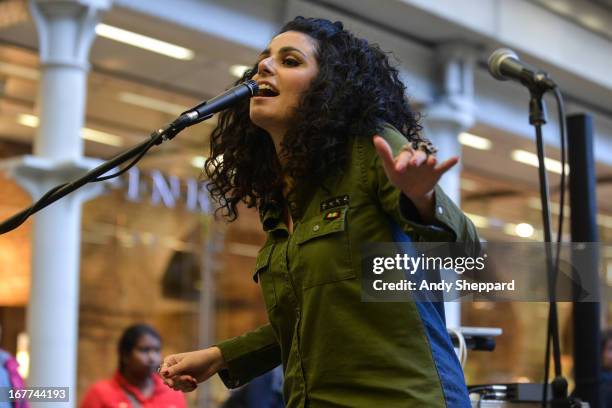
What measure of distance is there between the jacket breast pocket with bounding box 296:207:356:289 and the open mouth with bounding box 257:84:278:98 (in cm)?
35

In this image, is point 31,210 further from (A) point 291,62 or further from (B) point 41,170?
(B) point 41,170

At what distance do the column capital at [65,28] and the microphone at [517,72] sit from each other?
16.4ft

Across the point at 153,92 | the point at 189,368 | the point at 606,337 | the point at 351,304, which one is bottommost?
the point at 189,368

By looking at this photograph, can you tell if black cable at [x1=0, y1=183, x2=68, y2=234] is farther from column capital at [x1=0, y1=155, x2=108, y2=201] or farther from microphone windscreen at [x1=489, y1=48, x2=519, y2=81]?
column capital at [x1=0, y1=155, x2=108, y2=201]

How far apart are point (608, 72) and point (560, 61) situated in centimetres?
126

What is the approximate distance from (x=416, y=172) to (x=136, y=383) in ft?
16.1

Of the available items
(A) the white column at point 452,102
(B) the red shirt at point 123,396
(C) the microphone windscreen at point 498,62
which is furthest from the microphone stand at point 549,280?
(A) the white column at point 452,102

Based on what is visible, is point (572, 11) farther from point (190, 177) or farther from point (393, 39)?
point (190, 177)

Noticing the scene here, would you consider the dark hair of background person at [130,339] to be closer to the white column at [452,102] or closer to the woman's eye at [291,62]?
the woman's eye at [291,62]

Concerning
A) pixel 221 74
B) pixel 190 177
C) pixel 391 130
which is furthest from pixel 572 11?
pixel 391 130

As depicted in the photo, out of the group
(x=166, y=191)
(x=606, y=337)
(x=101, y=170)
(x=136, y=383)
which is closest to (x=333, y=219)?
(x=101, y=170)

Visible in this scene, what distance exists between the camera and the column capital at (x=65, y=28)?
8.36m

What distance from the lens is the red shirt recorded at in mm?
6199

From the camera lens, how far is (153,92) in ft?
40.7
